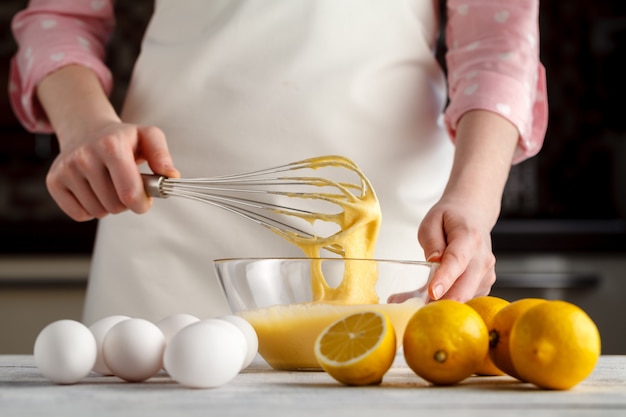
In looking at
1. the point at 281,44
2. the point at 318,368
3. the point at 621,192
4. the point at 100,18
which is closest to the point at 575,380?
the point at 318,368

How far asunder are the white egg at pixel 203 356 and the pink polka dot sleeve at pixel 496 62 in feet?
1.77

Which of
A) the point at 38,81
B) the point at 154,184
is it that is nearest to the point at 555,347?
the point at 154,184

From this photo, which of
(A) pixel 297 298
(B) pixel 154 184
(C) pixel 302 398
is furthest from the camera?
(B) pixel 154 184

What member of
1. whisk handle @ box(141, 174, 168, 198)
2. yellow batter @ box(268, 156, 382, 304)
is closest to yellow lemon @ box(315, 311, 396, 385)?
yellow batter @ box(268, 156, 382, 304)

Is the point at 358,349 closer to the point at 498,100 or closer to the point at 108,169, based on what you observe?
the point at 108,169

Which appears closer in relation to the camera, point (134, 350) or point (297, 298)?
point (134, 350)

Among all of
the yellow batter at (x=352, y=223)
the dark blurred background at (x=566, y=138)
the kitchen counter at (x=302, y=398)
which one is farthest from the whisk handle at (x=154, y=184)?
the dark blurred background at (x=566, y=138)

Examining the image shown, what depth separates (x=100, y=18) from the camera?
4.14 feet

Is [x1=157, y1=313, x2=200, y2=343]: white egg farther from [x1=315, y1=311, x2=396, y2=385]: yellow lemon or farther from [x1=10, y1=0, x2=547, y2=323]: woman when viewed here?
[x1=10, y1=0, x2=547, y2=323]: woman

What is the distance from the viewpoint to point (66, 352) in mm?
615

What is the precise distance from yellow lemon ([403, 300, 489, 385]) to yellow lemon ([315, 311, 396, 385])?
2 centimetres

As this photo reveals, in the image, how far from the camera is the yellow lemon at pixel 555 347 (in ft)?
1.90

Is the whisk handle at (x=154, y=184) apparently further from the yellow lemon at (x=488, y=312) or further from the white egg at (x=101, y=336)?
the yellow lemon at (x=488, y=312)

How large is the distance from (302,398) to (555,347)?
0.17m
